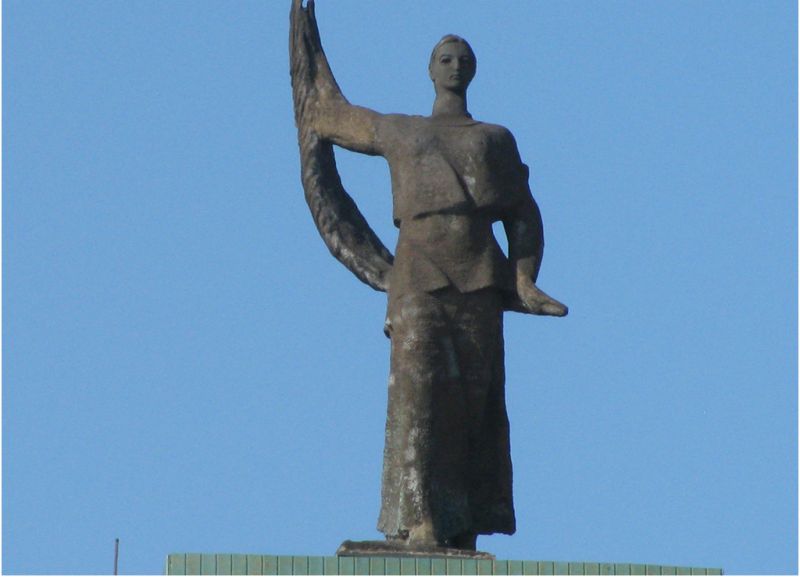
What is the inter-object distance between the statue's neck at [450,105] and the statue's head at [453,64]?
0.15 feet

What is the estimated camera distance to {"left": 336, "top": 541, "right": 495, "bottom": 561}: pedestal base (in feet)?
66.9

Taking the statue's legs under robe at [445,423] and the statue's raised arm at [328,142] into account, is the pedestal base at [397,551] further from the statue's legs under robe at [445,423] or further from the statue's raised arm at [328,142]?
the statue's raised arm at [328,142]

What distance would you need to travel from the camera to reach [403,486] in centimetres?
2091

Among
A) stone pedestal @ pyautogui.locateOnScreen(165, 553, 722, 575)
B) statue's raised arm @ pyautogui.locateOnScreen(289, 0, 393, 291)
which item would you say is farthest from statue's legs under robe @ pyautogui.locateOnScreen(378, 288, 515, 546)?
statue's raised arm @ pyautogui.locateOnScreen(289, 0, 393, 291)

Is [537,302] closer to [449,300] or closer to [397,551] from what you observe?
[449,300]

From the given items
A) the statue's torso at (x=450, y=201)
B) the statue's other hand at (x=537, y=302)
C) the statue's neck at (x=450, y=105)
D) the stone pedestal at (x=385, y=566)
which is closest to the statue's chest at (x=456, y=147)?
the statue's torso at (x=450, y=201)

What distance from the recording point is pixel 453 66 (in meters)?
21.6

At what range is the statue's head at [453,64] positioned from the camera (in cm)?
2159

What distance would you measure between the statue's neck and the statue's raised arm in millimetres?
470

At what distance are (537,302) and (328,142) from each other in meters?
2.14

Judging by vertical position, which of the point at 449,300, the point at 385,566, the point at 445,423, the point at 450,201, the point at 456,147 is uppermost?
the point at 456,147

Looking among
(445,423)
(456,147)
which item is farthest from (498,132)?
(445,423)

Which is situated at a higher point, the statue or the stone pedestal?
the statue

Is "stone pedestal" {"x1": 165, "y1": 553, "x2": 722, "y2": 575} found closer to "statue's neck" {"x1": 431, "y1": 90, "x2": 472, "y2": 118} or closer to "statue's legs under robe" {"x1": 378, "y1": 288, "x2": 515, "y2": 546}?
"statue's legs under robe" {"x1": 378, "y1": 288, "x2": 515, "y2": 546}
